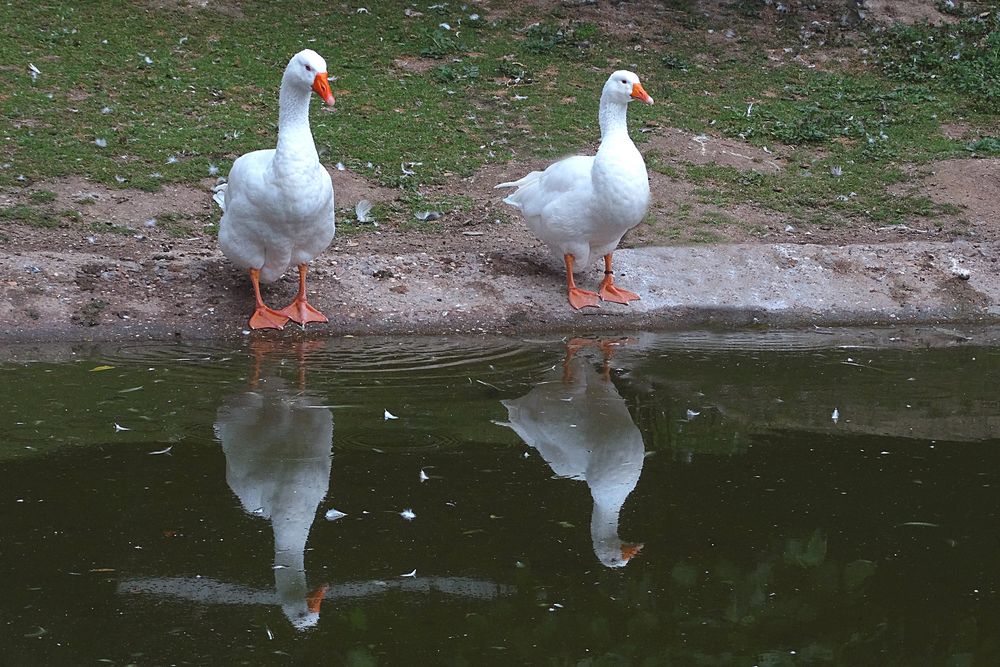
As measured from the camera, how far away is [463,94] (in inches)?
496

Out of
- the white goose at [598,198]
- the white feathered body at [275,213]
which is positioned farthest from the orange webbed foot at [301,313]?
the white goose at [598,198]

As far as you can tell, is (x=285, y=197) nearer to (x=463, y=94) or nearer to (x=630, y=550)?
(x=630, y=550)

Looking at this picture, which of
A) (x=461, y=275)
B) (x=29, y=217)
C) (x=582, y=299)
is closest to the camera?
(x=582, y=299)

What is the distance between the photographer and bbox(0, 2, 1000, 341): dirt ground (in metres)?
8.45

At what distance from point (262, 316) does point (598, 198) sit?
7.90 feet

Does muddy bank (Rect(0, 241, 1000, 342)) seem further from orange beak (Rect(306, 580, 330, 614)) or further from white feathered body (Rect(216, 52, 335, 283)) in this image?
orange beak (Rect(306, 580, 330, 614))

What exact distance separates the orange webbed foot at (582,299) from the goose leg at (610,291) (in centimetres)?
7

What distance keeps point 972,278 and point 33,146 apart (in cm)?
762

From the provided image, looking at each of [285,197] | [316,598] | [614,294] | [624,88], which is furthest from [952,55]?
[316,598]

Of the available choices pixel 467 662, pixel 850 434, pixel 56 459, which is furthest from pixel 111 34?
pixel 467 662

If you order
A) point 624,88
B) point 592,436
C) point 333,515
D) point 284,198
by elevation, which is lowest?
point 592,436

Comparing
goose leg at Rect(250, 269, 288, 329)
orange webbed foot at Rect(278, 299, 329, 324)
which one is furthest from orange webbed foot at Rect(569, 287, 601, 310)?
goose leg at Rect(250, 269, 288, 329)

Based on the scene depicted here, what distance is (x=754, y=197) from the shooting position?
10742mm

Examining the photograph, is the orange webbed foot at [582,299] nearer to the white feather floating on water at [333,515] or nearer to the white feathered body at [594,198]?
the white feathered body at [594,198]
